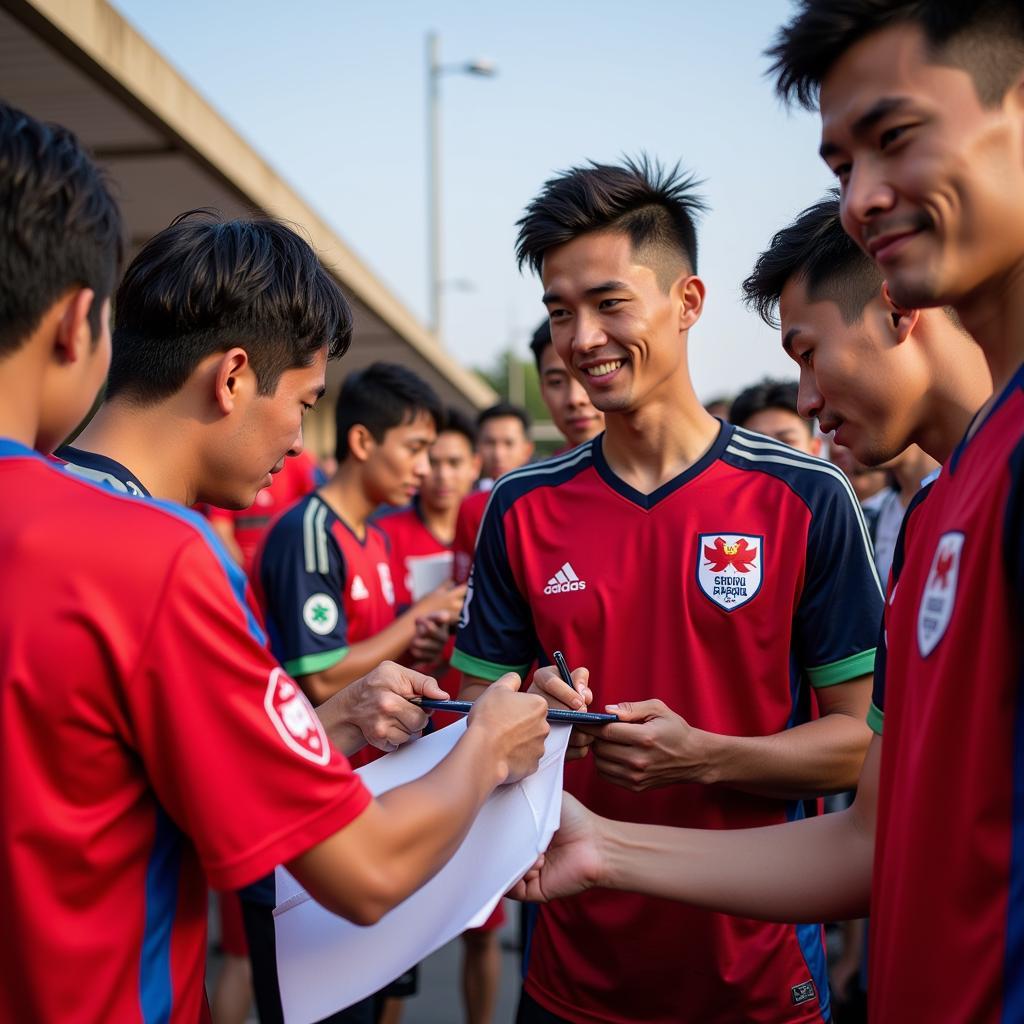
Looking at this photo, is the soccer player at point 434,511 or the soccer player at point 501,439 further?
the soccer player at point 501,439

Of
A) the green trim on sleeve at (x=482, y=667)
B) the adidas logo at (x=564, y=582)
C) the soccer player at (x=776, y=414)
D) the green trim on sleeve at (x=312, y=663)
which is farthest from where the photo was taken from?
the soccer player at (x=776, y=414)

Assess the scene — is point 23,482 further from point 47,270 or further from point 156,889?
point 156,889

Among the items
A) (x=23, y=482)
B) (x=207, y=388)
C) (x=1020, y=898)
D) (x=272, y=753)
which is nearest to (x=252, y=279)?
(x=207, y=388)

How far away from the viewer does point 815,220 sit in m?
2.35

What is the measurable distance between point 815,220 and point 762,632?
981 mm

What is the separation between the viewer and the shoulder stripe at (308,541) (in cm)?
414

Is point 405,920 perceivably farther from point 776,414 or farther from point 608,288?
point 776,414

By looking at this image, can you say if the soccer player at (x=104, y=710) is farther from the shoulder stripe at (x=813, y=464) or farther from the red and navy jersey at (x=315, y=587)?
the red and navy jersey at (x=315, y=587)

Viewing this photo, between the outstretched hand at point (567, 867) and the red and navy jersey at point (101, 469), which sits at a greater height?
the red and navy jersey at point (101, 469)

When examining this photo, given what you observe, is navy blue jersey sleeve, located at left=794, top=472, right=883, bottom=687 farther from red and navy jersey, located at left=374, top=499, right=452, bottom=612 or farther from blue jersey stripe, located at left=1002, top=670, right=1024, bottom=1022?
red and navy jersey, located at left=374, top=499, right=452, bottom=612

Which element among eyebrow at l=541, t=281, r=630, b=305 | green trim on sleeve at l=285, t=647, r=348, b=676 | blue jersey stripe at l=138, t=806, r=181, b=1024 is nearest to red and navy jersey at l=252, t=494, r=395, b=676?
green trim on sleeve at l=285, t=647, r=348, b=676

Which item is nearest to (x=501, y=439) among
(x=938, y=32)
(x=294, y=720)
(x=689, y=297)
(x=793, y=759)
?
(x=689, y=297)

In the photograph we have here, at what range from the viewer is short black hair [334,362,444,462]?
16.4 feet

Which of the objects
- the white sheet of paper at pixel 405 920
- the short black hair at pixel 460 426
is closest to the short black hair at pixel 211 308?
the white sheet of paper at pixel 405 920
